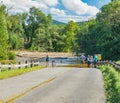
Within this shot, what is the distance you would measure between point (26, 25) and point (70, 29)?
22.3 m

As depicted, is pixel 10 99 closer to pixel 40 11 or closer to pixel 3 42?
pixel 3 42

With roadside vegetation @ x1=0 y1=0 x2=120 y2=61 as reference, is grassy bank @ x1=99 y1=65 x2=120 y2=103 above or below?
below

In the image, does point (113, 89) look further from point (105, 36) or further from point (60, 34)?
point (60, 34)

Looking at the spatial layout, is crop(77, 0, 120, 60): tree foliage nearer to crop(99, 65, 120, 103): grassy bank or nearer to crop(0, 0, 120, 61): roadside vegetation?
crop(0, 0, 120, 61): roadside vegetation

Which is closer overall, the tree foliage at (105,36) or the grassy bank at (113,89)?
the grassy bank at (113,89)

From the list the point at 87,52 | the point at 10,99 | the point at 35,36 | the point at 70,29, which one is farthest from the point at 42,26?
the point at 10,99

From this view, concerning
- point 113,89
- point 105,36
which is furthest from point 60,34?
point 113,89

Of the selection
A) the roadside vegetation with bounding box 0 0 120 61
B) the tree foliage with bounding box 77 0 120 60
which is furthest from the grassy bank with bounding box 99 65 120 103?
the tree foliage with bounding box 77 0 120 60

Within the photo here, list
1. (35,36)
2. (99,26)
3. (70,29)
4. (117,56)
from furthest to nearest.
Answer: (70,29)
(35,36)
(99,26)
(117,56)

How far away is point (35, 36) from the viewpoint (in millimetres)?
161750

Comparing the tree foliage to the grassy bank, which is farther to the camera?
the tree foliage

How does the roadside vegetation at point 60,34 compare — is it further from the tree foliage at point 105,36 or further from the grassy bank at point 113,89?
the grassy bank at point 113,89

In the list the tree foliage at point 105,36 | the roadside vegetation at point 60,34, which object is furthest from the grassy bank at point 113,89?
the tree foliage at point 105,36

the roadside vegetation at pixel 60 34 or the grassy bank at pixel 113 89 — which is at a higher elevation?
the roadside vegetation at pixel 60 34
